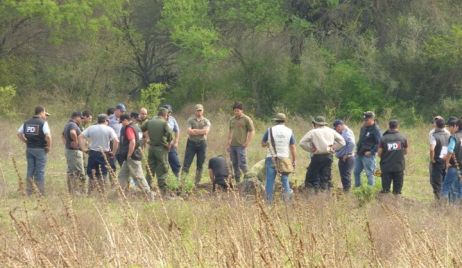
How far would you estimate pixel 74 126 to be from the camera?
1445cm

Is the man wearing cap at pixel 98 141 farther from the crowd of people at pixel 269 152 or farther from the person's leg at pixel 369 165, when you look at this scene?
the person's leg at pixel 369 165

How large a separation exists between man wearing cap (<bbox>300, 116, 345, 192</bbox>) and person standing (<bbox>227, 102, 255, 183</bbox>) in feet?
6.17

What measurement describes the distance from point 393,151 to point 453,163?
100 centimetres

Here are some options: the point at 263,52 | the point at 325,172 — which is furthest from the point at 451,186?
the point at 263,52

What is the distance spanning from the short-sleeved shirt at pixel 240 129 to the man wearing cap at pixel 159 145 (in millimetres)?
1456

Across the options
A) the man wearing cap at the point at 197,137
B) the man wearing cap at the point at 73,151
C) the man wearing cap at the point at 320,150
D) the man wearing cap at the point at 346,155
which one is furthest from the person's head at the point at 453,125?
the man wearing cap at the point at 73,151

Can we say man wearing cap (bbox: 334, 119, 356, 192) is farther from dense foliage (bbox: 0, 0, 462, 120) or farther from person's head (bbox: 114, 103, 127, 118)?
dense foliage (bbox: 0, 0, 462, 120)

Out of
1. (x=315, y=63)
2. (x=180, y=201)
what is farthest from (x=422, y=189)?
(x=315, y=63)

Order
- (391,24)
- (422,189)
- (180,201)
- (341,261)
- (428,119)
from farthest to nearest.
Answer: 1. (391,24)
2. (428,119)
3. (422,189)
4. (180,201)
5. (341,261)

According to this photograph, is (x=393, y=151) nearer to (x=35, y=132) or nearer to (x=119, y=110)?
(x=119, y=110)

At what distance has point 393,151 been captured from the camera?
13.7 meters

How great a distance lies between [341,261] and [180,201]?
681 cm

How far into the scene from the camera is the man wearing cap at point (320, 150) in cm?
1339

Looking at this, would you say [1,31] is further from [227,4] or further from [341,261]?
[341,261]
